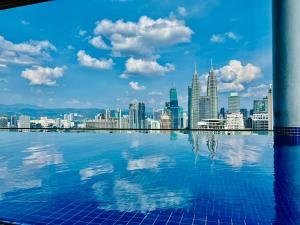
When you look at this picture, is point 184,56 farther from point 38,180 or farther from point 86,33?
point 38,180

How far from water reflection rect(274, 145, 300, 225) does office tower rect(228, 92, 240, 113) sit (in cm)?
925

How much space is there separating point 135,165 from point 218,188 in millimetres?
1348

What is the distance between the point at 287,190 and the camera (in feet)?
6.64

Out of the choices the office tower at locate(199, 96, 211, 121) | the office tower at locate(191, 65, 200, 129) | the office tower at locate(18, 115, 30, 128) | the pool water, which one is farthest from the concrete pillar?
the office tower at locate(18, 115, 30, 128)

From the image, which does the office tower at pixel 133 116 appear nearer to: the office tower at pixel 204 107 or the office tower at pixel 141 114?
the office tower at pixel 141 114

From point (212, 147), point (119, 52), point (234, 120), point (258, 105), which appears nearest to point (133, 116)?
point (234, 120)

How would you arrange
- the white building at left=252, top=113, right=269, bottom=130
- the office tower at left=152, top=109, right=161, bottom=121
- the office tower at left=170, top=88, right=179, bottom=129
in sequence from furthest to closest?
the office tower at left=170, top=88, right=179, bottom=129
the office tower at left=152, top=109, right=161, bottom=121
the white building at left=252, top=113, right=269, bottom=130

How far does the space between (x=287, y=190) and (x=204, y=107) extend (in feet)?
46.4

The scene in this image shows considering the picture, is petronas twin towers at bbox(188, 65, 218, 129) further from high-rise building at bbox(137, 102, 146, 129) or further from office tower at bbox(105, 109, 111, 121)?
office tower at bbox(105, 109, 111, 121)

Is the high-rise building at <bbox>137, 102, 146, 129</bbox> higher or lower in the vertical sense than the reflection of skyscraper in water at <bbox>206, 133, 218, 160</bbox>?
higher

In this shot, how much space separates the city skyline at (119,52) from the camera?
15461 mm

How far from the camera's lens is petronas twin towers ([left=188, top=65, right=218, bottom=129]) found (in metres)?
15.2

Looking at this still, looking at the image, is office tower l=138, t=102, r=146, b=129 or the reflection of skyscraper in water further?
office tower l=138, t=102, r=146, b=129

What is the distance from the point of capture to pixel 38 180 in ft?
8.00
